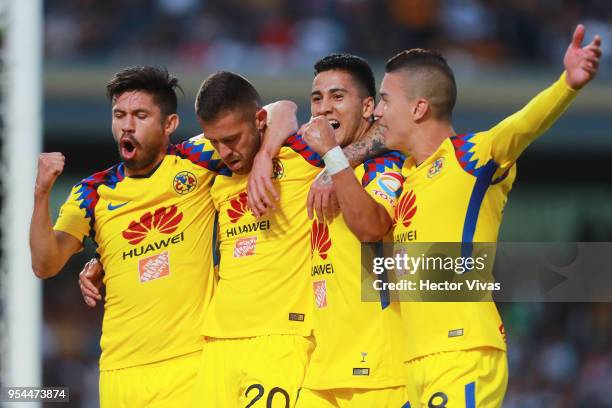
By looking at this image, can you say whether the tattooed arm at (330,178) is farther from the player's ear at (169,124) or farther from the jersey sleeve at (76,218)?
the jersey sleeve at (76,218)

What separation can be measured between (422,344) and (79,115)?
10.5 m

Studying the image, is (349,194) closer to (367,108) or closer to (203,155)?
(367,108)

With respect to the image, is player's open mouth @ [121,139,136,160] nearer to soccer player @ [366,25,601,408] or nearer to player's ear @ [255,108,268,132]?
player's ear @ [255,108,268,132]

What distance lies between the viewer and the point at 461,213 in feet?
17.8

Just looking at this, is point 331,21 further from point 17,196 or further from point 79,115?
point 17,196

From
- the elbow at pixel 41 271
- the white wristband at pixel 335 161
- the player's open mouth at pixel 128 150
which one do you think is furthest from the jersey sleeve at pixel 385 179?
the elbow at pixel 41 271

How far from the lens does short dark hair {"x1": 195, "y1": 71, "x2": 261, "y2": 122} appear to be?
6.21m

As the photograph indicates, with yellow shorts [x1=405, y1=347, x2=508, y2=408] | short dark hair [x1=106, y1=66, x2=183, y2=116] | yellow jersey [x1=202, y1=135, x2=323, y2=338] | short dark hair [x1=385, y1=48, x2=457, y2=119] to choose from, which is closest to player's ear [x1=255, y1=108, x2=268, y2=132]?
yellow jersey [x1=202, y1=135, x2=323, y2=338]

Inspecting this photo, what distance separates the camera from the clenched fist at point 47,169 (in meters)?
6.25

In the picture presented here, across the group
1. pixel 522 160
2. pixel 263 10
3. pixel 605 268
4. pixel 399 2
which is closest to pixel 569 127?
pixel 522 160

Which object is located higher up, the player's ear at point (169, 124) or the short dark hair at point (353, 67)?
the short dark hair at point (353, 67)

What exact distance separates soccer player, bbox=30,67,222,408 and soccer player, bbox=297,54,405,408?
806 mm

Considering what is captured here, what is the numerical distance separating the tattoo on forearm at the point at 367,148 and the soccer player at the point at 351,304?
4 cm

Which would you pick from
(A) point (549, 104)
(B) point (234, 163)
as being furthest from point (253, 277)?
(A) point (549, 104)
